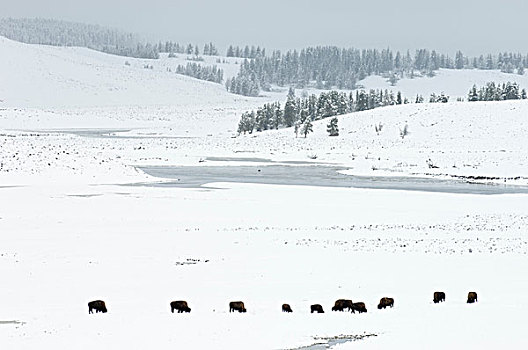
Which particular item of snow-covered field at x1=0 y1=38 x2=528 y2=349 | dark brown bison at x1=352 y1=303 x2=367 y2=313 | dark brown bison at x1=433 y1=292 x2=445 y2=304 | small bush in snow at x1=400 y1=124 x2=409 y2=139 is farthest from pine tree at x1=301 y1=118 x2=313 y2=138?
dark brown bison at x1=352 y1=303 x2=367 y2=313

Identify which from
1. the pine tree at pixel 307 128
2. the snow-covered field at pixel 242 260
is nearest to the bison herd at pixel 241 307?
the snow-covered field at pixel 242 260

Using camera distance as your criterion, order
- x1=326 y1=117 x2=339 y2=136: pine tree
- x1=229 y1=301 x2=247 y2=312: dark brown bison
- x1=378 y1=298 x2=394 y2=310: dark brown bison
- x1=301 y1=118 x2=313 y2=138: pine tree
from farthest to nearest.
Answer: x1=301 y1=118 x2=313 y2=138: pine tree, x1=326 y1=117 x2=339 y2=136: pine tree, x1=378 y1=298 x2=394 y2=310: dark brown bison, x1=229 y1=301 x2=247 y2=312: dark brown bison

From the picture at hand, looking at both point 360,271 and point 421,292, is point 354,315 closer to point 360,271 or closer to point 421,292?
point 421,292

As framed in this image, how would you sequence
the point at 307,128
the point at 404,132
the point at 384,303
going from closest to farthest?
the point at 384,303, the point at 404,132, the point at 307,128

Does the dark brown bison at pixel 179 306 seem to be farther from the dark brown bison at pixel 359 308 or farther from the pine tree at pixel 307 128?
the pine tree at pixel 307 128

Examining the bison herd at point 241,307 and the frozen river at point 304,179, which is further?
the frozen river at point 304,179

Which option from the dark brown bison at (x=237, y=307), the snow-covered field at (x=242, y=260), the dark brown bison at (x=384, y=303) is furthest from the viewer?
the dark brown bison at (x=384, y=303)

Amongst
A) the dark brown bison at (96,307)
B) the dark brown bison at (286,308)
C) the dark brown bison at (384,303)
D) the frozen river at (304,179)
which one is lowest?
the dark brown bison at (96,307)

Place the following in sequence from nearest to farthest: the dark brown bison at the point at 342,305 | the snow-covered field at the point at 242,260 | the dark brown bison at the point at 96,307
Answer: the snow-covered field at the point at 242,260
the dark brown bison at the point at 96,307
the dark brown bison at the point at 342,305

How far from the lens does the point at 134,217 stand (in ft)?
106

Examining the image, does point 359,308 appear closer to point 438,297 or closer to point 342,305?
point 342,305

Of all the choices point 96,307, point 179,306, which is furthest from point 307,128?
point 96,307

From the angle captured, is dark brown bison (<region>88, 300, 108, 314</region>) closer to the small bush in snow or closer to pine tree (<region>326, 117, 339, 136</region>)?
the small bush in snow

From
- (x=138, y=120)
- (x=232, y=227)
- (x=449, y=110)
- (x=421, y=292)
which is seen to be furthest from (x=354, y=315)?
(x=138, y=120)
